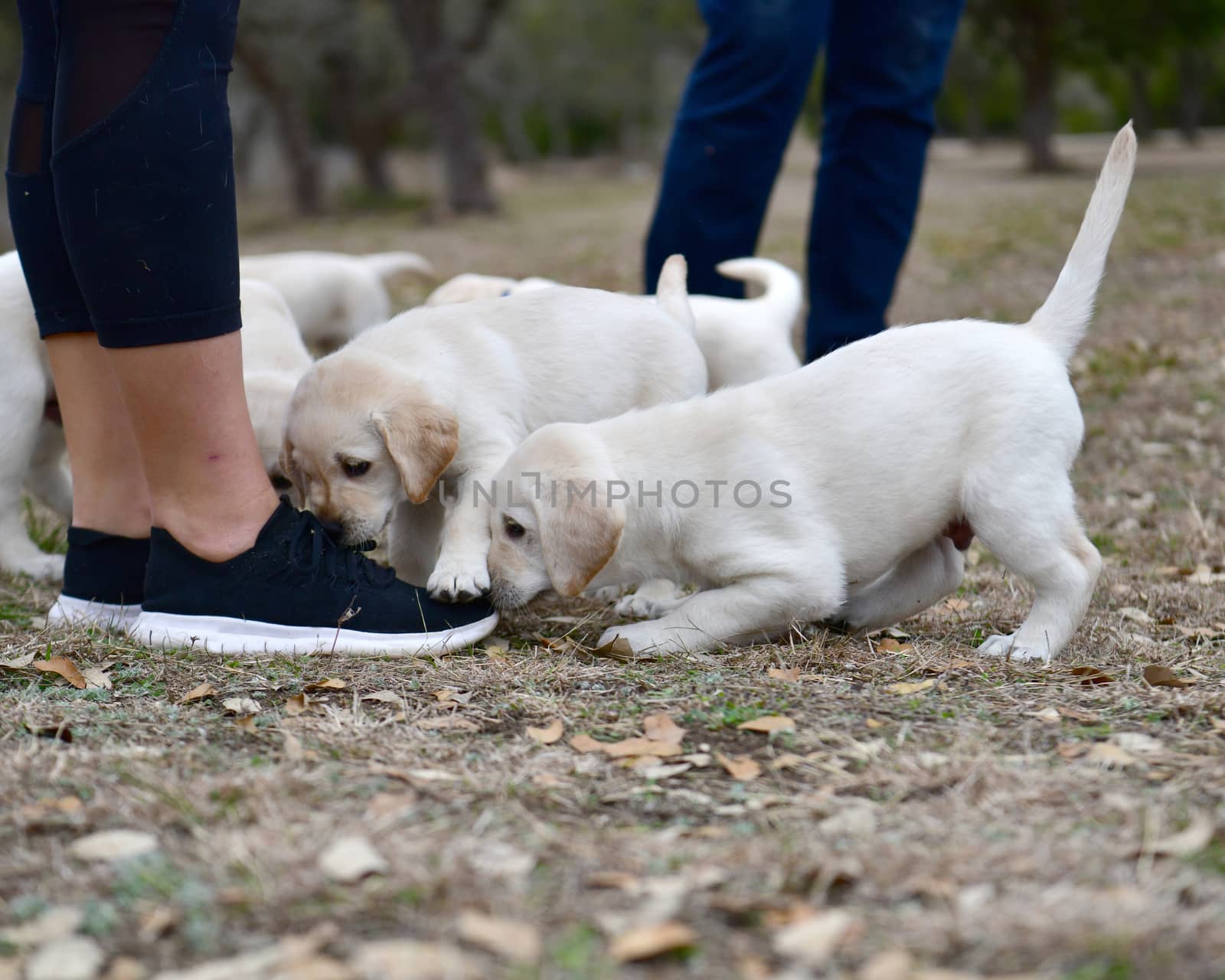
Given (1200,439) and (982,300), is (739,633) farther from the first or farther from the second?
(982,300)

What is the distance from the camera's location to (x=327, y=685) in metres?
2.00

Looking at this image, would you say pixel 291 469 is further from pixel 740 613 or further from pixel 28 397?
pixel 740 613

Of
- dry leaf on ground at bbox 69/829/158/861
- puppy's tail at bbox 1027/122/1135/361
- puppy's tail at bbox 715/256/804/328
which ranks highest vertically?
puppy's tail at bbox 1027/122/1135/361

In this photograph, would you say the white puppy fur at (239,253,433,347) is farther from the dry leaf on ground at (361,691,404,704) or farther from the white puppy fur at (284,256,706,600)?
the dry leaf on ground at (361,691,404,704)

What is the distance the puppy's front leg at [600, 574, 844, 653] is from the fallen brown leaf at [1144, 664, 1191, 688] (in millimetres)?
537

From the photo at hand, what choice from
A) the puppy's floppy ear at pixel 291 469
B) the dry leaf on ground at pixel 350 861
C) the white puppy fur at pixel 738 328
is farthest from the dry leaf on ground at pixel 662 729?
the white puppy fur at pixel 738 328

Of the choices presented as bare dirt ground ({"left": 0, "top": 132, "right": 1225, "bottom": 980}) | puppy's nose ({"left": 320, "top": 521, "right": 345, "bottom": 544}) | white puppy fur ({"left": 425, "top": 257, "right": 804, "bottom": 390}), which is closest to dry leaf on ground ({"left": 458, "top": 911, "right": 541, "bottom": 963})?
bare dirt ground ({"left": 0, "top": 132, "right": 1225, "bottom": 980})

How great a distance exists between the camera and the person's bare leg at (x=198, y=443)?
6.60 ft

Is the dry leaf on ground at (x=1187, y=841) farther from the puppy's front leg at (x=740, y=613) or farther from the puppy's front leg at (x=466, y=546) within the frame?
the puppy's front leg at (x=466, y=546)

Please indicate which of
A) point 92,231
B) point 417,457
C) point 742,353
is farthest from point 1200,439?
point 92,231

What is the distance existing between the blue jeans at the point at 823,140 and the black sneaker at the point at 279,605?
1615 mm

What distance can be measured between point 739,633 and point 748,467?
300 mm

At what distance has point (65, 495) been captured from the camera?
339 centimetres

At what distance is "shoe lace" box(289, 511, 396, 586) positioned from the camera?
7.34ft
